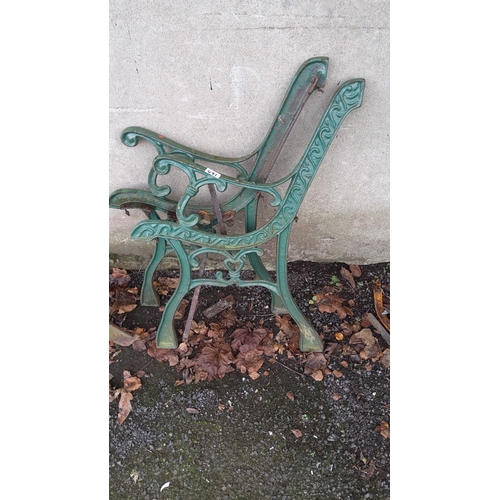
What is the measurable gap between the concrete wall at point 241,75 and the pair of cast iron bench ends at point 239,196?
110 millimetres

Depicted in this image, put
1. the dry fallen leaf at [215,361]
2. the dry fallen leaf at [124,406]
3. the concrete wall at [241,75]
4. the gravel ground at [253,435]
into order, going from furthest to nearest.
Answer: the dry fallen leaf at [215,361] < the dry fallen leaf at [124,406] < the gravel ground at [253,435] < the concrete wall at [241,75]

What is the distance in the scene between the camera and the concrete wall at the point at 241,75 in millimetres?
1935

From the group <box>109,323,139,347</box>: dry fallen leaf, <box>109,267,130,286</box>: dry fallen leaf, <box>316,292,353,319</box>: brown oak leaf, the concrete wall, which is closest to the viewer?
the concrete wall

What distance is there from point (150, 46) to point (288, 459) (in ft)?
6.90

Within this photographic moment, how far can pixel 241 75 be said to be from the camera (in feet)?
6.75

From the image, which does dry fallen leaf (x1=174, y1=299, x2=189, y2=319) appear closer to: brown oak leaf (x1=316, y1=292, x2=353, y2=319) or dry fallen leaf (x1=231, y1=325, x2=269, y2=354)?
dry fallen leaf (x1=231, y1=325, x2=269, y2=354)

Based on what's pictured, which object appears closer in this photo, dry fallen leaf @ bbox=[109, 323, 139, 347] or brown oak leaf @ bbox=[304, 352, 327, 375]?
brown oak leaf @ bbox=[304, 352, 327, 375]

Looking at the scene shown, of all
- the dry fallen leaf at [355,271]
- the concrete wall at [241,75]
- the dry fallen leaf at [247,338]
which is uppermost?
the concrete wall at [241,75]

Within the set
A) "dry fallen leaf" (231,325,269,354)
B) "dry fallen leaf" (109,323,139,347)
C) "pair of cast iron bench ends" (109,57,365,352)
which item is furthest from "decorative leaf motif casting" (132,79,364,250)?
"dry fallen leaf" (109,323,139,347)

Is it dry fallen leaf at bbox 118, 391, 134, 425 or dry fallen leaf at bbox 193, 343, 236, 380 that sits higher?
dry fallen leaf at bbox 193, 343, 236, 380

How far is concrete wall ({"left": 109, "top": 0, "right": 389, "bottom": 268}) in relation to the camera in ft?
6.35

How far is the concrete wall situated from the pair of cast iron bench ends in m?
0.11

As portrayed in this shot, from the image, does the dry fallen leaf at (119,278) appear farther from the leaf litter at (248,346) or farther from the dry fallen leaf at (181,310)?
the dry fallen leaf at (181,310)

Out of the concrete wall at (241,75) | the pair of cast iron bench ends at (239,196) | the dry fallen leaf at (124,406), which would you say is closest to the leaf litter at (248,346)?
the dry fallen leaf at (124,406)
